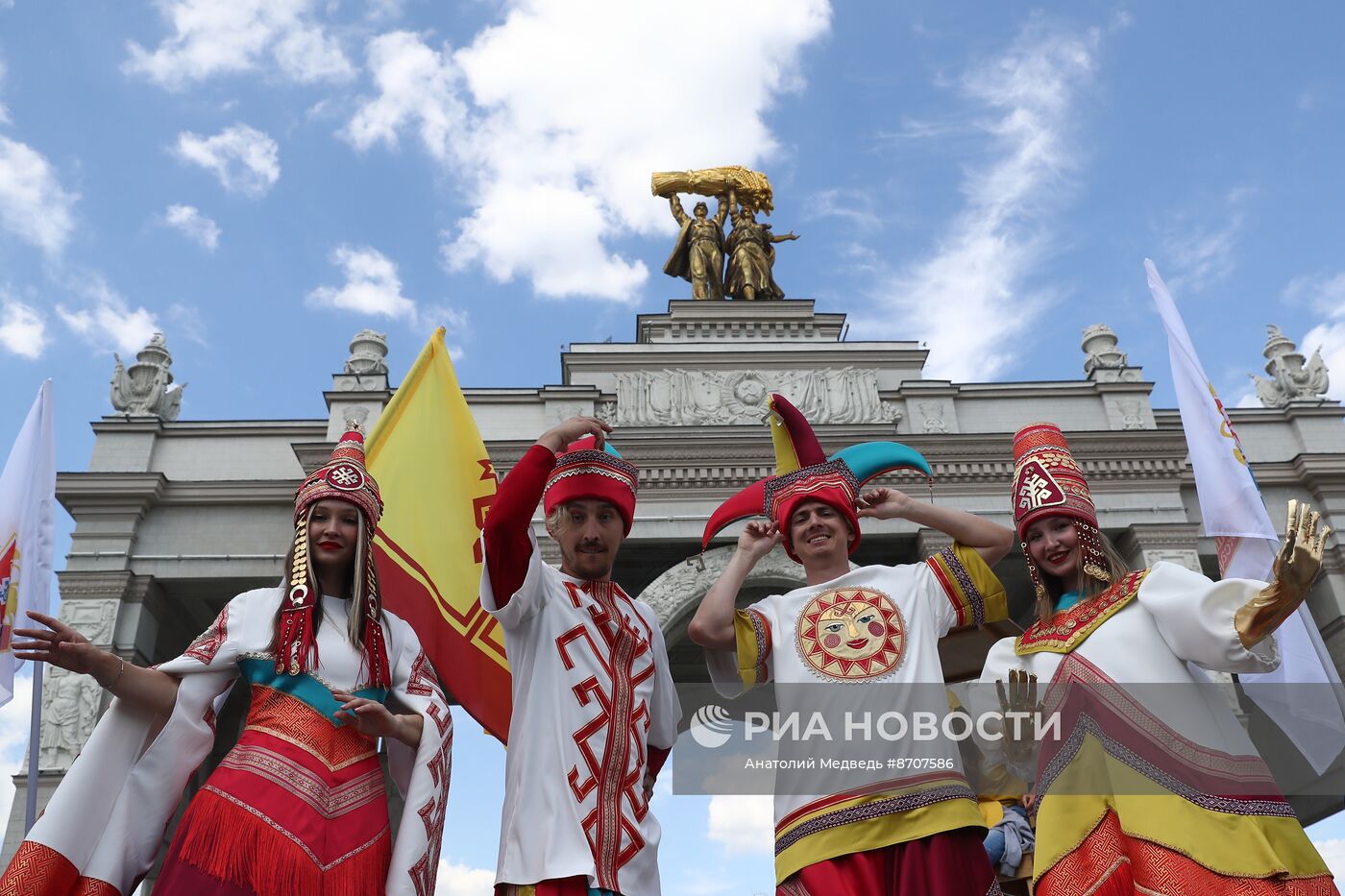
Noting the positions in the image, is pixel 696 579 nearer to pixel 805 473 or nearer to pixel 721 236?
pixel 721 236

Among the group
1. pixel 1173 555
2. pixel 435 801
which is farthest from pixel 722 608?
pixel 1173 555

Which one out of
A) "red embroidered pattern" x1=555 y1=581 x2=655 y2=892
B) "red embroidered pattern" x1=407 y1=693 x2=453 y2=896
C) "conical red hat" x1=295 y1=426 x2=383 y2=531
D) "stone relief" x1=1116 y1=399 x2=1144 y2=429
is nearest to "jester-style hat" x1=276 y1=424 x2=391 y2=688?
"conical red hat" x1=295 y1=426 x2=383 y2=531

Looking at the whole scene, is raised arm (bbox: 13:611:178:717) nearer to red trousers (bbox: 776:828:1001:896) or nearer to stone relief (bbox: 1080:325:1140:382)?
red trousers (bbox: 776:828:1001:896)

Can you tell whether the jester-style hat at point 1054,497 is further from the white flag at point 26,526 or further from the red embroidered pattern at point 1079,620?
the white flag at point 26,526

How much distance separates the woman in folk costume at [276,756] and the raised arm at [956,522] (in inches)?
69.9

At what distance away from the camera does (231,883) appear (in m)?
3.10

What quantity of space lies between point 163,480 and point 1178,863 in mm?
14294

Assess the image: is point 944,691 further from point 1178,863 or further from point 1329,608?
point 1329,608

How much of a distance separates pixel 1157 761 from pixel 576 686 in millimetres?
1832

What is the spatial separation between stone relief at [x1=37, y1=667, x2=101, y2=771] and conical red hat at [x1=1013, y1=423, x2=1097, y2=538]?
12.0m

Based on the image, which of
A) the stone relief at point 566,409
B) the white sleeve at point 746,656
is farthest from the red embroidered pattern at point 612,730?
the stone relief at point 566,409

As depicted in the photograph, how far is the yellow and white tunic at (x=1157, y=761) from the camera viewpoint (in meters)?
3.02

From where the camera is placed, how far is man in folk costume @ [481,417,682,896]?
3332 mm

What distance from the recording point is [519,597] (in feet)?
12.3
